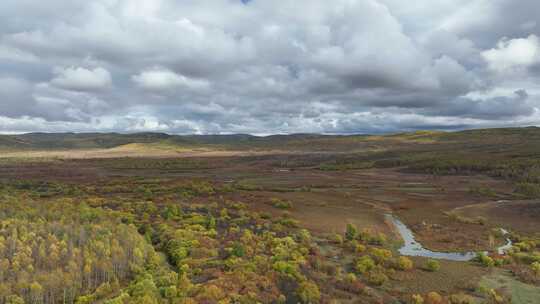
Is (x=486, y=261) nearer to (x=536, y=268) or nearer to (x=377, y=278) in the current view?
(x=536, y=268)

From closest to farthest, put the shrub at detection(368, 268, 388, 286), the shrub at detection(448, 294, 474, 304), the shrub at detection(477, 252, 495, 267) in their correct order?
the shrub at detection(448, 294, 474, 304), the shrub at detection(368, 268, 388, 286), the shrub at detection(477, 252, 495, 267)

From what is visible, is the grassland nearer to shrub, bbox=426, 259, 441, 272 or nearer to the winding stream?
shrub, bbox=426, 259, 441, 272

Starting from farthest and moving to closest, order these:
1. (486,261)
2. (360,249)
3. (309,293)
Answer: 1. (360,249)
2. (486,261)
3. (309,293)

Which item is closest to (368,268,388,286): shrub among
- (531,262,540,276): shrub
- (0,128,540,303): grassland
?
(0,128,540,303): grassland

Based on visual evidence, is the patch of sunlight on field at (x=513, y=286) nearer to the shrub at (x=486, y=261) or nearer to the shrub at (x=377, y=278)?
the shrub at (x=486, y=261)

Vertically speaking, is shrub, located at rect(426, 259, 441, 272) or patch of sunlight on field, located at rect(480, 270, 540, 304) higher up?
shrub, located at rect(426, 259, 441, 272)

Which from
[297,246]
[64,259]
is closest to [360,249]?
[297,246]

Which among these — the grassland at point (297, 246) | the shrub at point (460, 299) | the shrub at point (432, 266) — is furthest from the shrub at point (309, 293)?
the shrub at point (432, 266)

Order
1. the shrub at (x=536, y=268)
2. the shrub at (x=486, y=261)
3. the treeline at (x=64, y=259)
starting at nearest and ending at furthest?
the treeline at (x=64, y=259) → the shrub at (x=536, y=268) → the shrub at (x=486, y=261)
